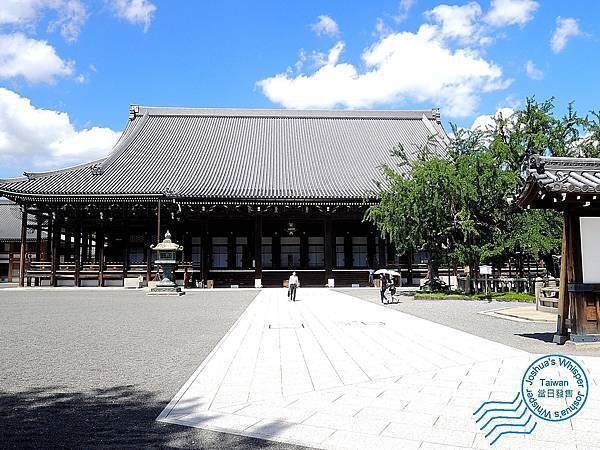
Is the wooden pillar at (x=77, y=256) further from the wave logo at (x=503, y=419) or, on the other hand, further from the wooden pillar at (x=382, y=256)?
the wave logo at (x=503, y=419)

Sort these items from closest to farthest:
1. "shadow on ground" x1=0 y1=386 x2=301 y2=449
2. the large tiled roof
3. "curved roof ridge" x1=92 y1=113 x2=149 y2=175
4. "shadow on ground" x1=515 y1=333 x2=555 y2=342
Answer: "shadow on ground" x1=0 y1=386 x2=301 y2=449 → "shadow on ground" x1=515 y1=333 x2=555 y2=342 → the large tiled roof → "curved roof ridge" x1=92 y1=113 x2=149 y2=175

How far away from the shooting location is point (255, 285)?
27938 mm

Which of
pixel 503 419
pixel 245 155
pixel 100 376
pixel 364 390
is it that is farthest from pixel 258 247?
pixel 503 419

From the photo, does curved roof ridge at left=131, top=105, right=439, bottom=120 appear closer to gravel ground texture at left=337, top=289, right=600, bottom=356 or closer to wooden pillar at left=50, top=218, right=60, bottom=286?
wooden pillar at left=50, top=218, right=60, bottom=286

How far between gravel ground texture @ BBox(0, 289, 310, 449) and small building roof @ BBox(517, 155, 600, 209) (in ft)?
20.0

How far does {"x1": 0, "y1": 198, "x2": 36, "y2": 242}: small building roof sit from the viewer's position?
4400 cm

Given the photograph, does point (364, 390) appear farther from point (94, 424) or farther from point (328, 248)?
point (328, 248)

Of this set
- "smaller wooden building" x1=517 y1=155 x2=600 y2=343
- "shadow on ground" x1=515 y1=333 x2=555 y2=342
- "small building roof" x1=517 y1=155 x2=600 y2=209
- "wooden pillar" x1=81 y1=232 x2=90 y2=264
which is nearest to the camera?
"small building roof" x1=517 y1=155 x2=600 y2=209

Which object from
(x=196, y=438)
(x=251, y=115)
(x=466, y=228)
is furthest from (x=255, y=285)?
(x=196, y=438)

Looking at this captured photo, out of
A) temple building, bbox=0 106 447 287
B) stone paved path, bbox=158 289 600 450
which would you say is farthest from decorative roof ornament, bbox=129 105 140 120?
stone paved path, bbox=158 289 600 450

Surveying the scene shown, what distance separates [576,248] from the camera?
8.42m

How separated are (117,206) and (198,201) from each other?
4315mm

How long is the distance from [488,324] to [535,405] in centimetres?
710

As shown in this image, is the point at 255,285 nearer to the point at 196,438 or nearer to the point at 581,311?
the point at 581,311
